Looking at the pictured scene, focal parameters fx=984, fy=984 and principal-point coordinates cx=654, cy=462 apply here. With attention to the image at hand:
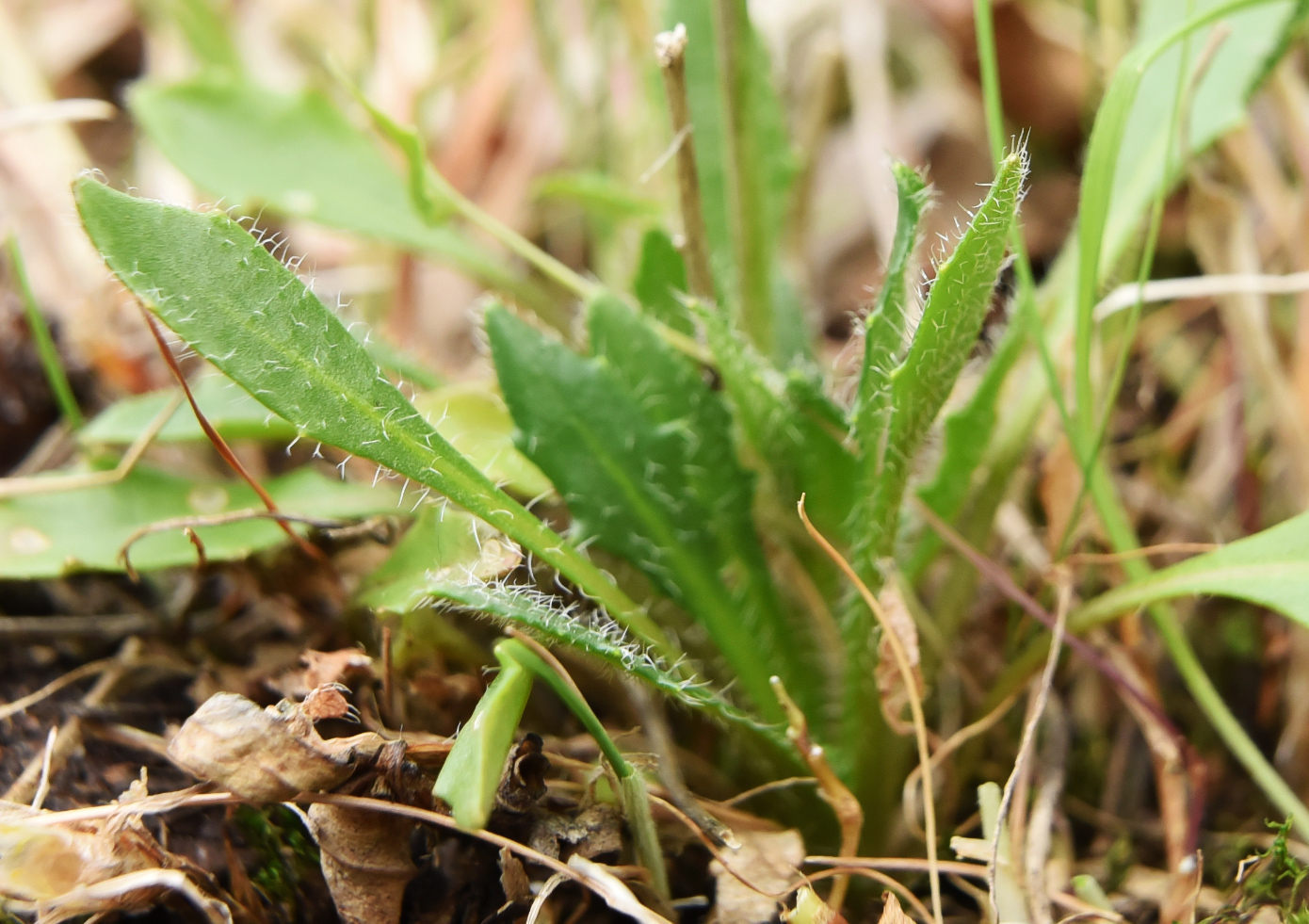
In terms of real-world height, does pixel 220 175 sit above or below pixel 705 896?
above

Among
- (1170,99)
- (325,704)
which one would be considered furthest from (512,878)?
(1170,99)

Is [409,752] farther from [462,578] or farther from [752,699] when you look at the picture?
[752,699]

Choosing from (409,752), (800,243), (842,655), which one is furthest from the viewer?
(800,243)

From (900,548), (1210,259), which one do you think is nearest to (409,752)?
(900,548)

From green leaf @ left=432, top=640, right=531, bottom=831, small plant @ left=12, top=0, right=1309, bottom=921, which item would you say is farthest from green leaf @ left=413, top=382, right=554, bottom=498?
green leaf @ left=432, top=640, right=531, bottom=831

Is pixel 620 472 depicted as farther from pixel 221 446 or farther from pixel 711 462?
pixel 221 446

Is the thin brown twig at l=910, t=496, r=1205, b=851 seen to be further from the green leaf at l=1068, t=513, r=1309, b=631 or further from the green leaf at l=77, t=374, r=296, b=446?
the green leaf at l=77, t=374, r=296, b=446
